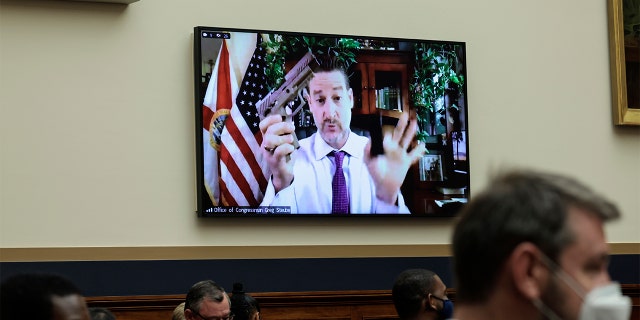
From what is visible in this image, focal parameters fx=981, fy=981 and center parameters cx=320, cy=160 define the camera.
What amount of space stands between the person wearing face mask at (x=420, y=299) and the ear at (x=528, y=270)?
11.4 ft

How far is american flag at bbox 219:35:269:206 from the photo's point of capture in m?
7.82

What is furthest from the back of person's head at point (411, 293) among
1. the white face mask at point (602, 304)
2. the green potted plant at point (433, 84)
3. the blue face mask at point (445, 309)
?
the white face mask at point (602, 304)

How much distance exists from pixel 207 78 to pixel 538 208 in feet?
20.3

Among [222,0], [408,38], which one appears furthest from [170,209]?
[408,38]

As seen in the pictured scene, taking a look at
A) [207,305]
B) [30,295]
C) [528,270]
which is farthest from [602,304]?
[207,305]

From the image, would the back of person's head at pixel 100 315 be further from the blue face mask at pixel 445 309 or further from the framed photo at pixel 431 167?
the framed photo at pixel 431 167

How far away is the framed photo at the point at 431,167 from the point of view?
8445mm

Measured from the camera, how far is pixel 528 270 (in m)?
1.85

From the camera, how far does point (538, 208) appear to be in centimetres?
186

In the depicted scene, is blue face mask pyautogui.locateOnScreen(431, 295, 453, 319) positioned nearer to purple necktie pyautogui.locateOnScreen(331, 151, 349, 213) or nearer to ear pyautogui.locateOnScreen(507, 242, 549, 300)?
purple necktie pyautogui.locateOnScreen(331, 151, 349, 213)

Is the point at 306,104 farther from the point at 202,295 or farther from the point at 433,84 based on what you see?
the point at 202,295

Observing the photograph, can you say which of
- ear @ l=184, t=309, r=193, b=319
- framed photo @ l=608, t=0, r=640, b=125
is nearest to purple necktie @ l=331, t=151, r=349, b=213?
ear @ l=184, t=309, r=193, b=319

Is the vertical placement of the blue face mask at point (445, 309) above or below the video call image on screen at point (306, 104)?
below

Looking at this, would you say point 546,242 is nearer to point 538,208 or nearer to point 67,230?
point 538,208
